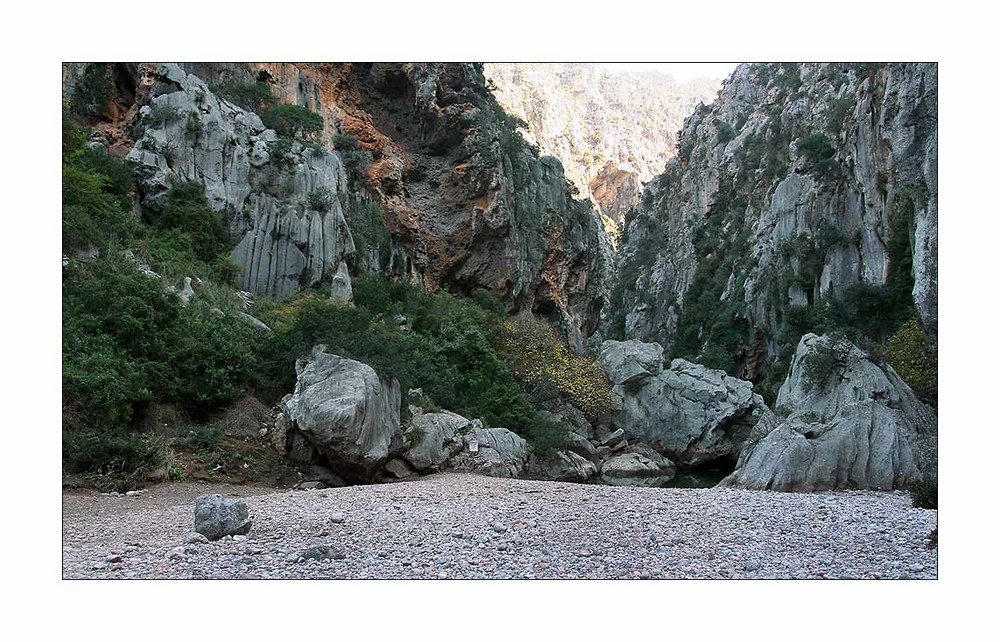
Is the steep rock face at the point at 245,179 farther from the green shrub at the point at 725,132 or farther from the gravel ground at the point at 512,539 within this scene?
the green shrub at the point at 725,132

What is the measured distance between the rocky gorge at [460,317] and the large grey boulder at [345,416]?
0.17 feet

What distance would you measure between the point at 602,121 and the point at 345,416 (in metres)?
63.6

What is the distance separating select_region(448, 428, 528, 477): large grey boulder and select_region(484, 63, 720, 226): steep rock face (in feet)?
76.9

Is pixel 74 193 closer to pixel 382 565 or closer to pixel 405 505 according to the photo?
pixel 405 505

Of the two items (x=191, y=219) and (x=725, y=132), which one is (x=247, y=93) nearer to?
(x=191, y=219)

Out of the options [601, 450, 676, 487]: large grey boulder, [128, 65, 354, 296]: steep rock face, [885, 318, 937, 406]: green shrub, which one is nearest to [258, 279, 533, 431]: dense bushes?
[128, 65, 354, 296]: steep rock face

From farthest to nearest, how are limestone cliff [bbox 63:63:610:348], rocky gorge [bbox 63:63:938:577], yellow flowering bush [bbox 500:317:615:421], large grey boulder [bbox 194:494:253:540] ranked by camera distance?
1. limestone cliff [bbox 63:63:610:348]
2. yellow flowering bush [bbox 500:317:615:421]
3. rocky gorge [bbox 63:63:938:577]
4. large grey boulder [bbox 194:494:253:540]

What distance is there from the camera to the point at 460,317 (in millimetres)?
22766

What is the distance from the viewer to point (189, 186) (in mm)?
20984

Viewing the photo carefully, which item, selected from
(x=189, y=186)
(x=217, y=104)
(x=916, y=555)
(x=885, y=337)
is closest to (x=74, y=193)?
(x=189, y=186)

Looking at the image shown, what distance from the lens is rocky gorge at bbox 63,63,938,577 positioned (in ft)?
31.8

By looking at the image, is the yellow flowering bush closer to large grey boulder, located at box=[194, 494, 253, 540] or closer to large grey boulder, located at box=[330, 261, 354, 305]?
large grey boulder, located at box=[330, 261, 354, 305]

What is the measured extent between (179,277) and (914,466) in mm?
15592

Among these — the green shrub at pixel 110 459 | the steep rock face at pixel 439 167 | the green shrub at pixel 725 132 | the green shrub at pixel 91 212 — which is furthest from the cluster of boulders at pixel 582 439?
the green shrub at pixel 725 132
